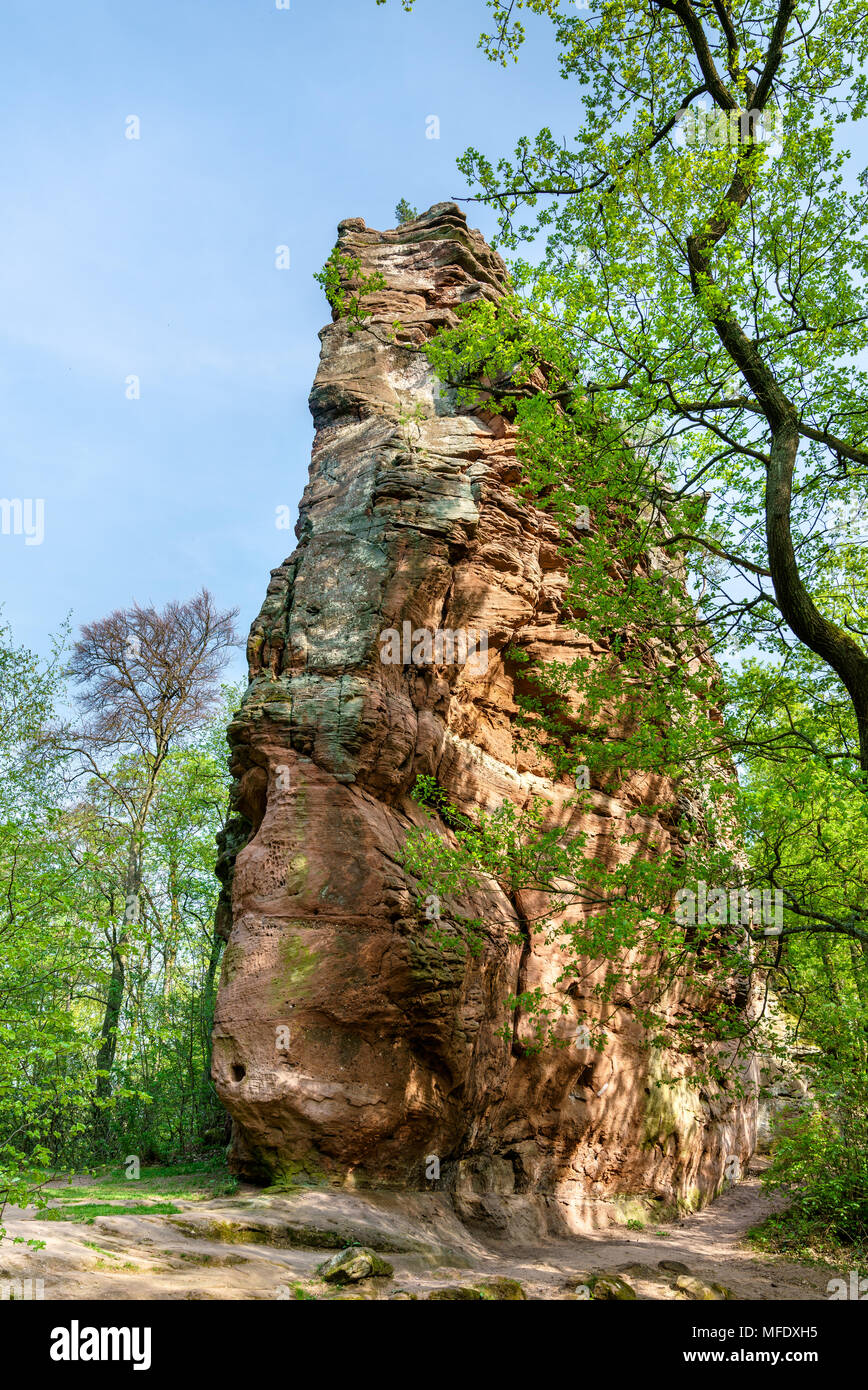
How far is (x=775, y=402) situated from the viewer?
397 inches

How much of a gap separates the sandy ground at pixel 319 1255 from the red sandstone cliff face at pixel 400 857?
80 centimetres

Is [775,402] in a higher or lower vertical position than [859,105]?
lower

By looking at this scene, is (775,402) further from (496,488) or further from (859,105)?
(496,488)

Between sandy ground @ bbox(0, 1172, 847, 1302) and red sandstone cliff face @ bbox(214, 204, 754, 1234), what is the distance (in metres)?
0.80

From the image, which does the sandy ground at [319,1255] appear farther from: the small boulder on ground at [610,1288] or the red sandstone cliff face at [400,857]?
the red sandstone cliff face at [400,857]

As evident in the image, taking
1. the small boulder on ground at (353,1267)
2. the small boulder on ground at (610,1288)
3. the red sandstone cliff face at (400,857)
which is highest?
the red sandstone cliff face at (400,857)

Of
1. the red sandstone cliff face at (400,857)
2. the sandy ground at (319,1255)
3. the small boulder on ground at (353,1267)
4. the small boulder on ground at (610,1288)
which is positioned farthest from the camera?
the red sandstone cliff face at (400,857)

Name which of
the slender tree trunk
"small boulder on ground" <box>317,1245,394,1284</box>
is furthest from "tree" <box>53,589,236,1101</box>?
"small boulder on ground" <box>317,1245,394,1284</box>

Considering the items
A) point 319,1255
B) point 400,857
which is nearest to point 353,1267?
point 319,1255

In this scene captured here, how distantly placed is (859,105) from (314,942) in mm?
11958

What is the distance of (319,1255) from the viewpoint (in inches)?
338

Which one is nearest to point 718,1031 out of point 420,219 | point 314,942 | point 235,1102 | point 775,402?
point 314,942

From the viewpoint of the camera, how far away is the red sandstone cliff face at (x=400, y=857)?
36.7 feet

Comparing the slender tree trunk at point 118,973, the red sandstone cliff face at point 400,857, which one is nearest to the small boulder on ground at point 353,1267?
the red sandstone cliff face at point 400,857
